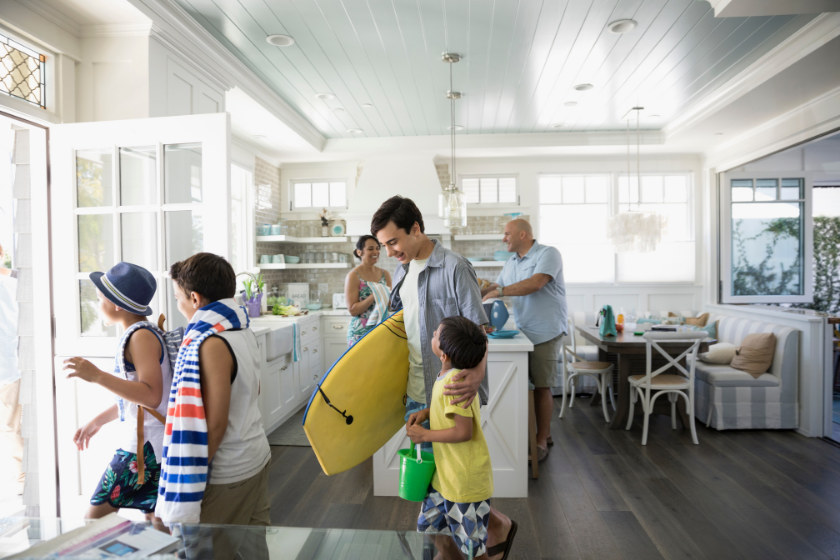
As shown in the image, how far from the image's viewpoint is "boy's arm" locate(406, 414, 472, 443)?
1.62 m

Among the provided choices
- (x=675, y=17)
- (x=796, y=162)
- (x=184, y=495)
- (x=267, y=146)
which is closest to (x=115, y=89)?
(x=184, y=495)

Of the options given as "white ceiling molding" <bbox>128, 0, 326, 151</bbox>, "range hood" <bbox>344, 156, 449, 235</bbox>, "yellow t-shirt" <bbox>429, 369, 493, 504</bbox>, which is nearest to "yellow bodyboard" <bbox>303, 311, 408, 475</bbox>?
"yellow t-shirt" <bbox>429, 369, 493, 504</bbox>

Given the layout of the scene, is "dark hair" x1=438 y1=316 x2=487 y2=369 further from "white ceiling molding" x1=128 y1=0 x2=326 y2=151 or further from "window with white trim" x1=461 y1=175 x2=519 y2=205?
"window with white trim" x1=461 y1=175 x2=519 y2=205

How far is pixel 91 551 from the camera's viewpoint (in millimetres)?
1035

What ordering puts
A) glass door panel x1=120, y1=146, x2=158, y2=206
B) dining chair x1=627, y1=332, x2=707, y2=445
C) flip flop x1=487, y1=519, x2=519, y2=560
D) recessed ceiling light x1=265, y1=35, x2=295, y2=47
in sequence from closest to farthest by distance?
flip flop x1=487, y1=519, x2=519, y2=560 < glass door panel x1=120, y1=146, x2=158, y2=206 < recessed ceiling light x1=265, y1=35, x2=295, y2=47 < dining chair x1=627, y1=332, x2=707, y2=445

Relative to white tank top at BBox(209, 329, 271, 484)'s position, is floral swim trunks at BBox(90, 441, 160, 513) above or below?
below

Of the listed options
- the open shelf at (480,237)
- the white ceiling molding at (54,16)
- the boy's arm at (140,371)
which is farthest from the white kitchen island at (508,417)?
the open shelf at (480,237)

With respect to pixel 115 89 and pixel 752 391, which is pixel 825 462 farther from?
A: pixel 115 89

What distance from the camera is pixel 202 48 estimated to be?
3195mm

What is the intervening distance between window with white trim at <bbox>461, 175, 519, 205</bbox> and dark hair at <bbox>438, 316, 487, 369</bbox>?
511 centimetres

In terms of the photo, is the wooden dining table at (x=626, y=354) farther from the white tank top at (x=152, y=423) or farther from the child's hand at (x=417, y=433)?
the white tank top at (x=152, y=423)

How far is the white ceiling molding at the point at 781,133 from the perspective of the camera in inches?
157

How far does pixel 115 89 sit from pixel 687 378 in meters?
4.71

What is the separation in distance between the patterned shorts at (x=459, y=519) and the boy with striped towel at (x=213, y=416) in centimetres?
57
